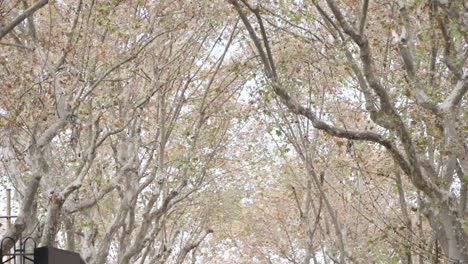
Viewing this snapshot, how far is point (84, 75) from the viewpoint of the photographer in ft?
36.9

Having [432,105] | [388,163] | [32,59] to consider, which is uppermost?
[32,59]

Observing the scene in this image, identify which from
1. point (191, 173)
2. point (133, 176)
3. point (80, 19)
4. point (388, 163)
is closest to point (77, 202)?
point (133, 176)

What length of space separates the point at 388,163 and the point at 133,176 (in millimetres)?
4232

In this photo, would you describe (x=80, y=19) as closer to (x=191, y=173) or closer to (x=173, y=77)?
(x=173, y=77)

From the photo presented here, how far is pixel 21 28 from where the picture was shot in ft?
38.3

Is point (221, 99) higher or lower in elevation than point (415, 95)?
higher

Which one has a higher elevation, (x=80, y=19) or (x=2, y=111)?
(x=80, y=19)

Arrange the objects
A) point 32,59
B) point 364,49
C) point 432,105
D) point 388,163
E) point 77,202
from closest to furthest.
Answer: point 364,49, point 432,105, point 32,59, point 77,202, point 388,163

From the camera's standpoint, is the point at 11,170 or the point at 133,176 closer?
the point at 11,170

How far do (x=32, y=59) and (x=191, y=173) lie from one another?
3711 mm

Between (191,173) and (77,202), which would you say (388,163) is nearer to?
(191,173)

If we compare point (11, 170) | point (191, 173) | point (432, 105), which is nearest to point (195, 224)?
point (191, 173)

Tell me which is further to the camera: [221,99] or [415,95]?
[221,99]

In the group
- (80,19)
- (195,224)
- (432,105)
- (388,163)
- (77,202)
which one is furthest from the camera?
(195,224)
